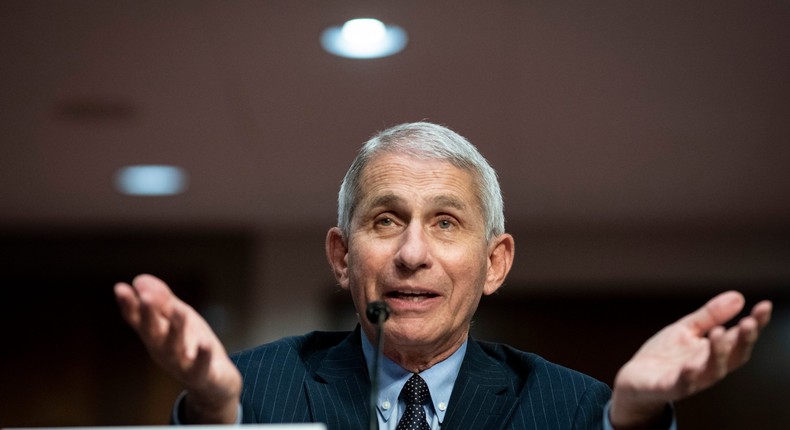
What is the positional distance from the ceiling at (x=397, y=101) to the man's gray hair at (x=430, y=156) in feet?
4.83

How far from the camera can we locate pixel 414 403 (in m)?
1.71

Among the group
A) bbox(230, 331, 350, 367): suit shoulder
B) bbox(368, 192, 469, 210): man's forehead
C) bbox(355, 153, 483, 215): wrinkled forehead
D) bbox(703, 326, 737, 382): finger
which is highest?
bbox(355, 153, 483, 215): wrinkled forehead

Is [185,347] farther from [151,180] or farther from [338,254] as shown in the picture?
[151,180]

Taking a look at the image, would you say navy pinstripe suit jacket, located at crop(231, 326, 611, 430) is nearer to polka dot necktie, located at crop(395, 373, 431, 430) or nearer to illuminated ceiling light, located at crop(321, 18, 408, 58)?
polka dot necktie, located at crop(395, 373, 431, 430)

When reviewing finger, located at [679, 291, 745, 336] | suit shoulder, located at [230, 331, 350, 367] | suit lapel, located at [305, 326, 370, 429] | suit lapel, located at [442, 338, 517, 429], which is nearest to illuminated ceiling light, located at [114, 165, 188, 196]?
suit shoulder, located at [230, 331, 350, 367]

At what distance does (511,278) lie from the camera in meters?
5.39

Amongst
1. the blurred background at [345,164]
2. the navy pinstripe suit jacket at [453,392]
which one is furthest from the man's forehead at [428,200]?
the blurred background at [345,164]

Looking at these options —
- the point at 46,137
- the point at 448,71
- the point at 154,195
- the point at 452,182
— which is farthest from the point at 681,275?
the point at 452,182

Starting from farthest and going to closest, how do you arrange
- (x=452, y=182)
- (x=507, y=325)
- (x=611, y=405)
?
(x=507, y=325)
(x=452, y=182)
(x=611, y=405)

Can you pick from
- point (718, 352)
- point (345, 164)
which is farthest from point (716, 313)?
point (345, 164)

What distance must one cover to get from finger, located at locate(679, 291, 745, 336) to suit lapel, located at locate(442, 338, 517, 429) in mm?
485

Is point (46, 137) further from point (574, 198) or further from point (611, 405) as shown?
point (611, 405)

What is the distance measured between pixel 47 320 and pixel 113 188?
104 centimetres

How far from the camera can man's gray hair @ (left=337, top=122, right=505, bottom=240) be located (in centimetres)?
180
